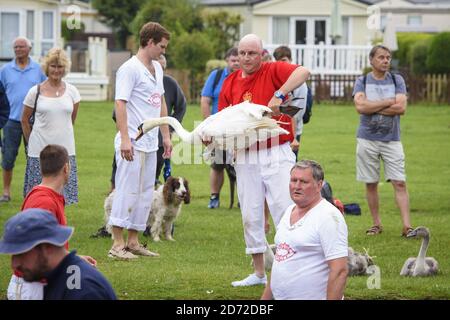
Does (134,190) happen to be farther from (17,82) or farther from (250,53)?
(17,82)

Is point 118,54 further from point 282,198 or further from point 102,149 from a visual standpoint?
point 282,198

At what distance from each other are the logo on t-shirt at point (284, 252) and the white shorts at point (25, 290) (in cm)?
203

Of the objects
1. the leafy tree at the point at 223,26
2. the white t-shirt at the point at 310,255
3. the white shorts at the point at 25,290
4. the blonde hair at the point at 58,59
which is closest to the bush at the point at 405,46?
the leafy tree at the point at 223,26

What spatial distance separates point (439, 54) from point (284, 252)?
36803 mm

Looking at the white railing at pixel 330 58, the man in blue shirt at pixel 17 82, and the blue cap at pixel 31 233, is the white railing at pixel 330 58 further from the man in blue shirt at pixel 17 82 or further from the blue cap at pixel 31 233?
the blue cap at pixel 31 233

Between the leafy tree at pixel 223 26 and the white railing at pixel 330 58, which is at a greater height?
the leafy tree at pixel 223 26

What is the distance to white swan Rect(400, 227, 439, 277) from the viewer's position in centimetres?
1087

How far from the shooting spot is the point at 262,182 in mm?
10008

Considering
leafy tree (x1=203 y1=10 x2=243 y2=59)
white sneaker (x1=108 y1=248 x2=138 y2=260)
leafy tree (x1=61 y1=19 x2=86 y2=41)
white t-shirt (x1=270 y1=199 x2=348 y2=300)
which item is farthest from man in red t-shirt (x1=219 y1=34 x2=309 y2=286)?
leafy tree (x1=61 y1=19 x2=86 y2=41)

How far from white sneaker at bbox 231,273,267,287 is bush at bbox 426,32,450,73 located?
3443 centimetres

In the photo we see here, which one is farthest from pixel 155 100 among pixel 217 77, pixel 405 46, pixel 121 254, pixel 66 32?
pixel 66 32

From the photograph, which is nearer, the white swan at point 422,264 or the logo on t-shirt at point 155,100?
the white swan at point 422,264

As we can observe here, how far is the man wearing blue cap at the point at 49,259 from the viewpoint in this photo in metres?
5.79

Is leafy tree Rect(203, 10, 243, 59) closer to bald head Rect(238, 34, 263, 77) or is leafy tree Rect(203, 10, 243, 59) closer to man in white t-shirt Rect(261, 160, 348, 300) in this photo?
bald head Rect(238, 34, 263, 77)
